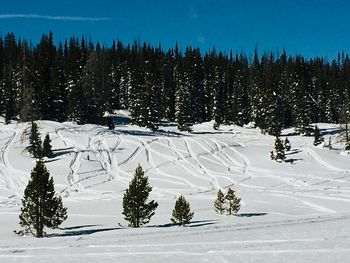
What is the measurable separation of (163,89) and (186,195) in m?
59.7

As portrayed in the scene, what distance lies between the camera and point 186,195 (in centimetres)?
3725

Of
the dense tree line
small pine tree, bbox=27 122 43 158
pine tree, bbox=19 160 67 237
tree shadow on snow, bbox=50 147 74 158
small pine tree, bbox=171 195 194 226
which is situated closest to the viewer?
pine tree, bbox=19 160 67 237

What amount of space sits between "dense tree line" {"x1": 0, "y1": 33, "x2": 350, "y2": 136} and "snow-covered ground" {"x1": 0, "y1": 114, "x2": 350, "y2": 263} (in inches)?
208

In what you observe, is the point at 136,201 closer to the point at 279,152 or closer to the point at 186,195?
the point at 186,195

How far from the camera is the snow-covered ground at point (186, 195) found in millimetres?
14383

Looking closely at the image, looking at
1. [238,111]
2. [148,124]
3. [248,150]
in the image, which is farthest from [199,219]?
[238,111]

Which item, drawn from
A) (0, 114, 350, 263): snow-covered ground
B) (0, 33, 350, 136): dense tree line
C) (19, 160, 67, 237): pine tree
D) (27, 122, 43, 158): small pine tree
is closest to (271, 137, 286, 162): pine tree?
(0, 114, 350, 263): snow-covered ground

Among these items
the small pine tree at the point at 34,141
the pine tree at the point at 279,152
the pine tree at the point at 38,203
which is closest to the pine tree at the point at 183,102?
the pine tree at the point at 279,152

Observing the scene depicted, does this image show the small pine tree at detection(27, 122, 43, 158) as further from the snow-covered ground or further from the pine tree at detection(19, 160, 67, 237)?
the pine tree at detection(19, 160, 67, 237)

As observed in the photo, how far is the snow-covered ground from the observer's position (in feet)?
47.2

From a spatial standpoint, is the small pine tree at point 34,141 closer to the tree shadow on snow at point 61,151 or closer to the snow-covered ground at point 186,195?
the snow-covered ground at point 186,195

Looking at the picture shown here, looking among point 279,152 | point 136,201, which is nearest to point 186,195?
point 136,201

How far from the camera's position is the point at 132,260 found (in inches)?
505

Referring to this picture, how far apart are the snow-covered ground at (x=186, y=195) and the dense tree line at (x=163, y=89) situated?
5.27m
